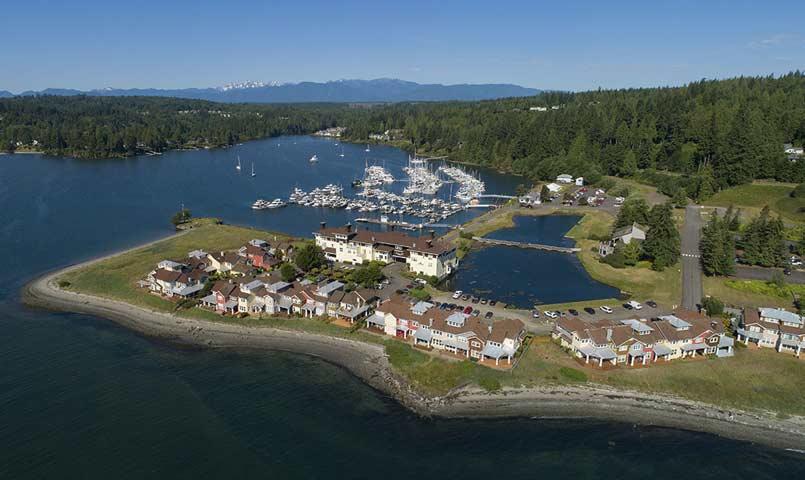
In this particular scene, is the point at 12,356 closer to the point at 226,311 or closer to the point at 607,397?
the point at 226,311

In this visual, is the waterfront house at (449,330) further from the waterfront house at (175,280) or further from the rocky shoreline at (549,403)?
the waterfront house at (175,280)

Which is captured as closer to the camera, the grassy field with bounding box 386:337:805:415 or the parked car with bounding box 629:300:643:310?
the grassy field with bounding box 386:337:805:415

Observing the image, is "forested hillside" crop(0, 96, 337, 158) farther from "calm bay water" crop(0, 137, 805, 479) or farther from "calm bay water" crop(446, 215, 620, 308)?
"calm bay water" crop(446, 215, 620, 308)

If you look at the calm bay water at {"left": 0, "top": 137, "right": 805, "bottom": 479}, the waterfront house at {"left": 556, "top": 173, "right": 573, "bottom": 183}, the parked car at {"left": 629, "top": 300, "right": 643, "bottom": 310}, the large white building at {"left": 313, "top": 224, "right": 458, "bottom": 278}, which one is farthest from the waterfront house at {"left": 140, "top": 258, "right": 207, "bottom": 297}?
the waterfront house at {"left": 556, "top": 173, "right": 573, "bottom": 183}

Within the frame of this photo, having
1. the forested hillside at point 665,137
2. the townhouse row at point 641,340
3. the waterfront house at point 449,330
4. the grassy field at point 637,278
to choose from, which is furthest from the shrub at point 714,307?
the forested hillside at point 665,137

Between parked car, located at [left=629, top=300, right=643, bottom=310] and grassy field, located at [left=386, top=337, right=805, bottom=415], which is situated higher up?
parked car, located at [left=629, top=300, right=643, bottom=310]

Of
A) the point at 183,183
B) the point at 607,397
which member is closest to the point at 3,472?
the point at 607,397

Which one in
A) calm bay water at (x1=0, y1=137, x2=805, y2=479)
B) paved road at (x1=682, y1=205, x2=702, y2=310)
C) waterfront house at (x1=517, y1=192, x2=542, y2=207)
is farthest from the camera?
waterfront house at (x1=517, y1=192, x2=542, y2=207)
